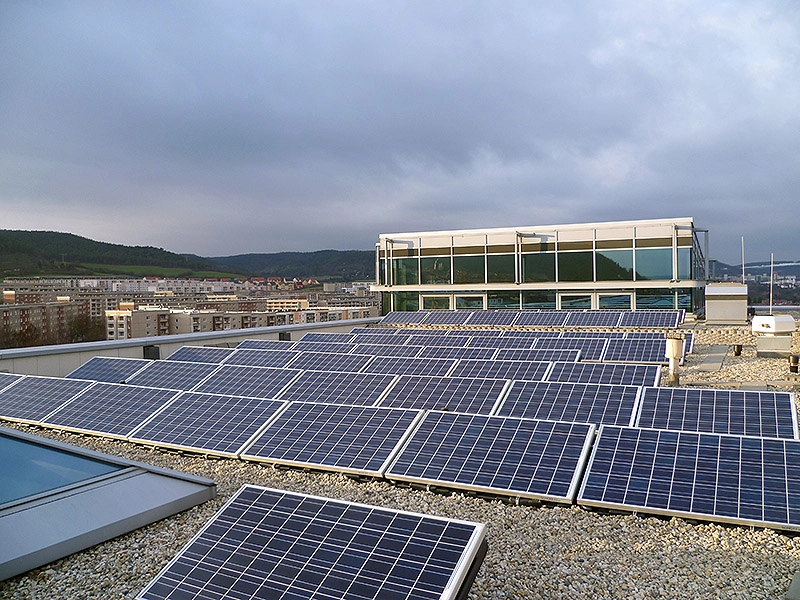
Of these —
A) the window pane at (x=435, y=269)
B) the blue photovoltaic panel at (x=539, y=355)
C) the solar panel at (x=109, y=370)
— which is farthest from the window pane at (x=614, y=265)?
the solar panel at (x=109, y=370)

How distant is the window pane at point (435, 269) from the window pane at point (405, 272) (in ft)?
1.71

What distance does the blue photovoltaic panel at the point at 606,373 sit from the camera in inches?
478

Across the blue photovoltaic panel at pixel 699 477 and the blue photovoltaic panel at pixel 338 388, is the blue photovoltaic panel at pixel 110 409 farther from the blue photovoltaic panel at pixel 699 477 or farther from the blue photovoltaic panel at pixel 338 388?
the blue photovoltaic panel at pixel 699 477

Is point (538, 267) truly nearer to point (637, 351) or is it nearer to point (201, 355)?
point (637, 351)

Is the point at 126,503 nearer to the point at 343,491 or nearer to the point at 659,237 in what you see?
the point at 343,491

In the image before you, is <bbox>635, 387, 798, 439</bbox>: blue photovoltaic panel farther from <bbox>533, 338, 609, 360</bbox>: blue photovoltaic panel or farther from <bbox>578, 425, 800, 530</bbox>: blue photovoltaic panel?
<bbox>533, 338, 609, 360</bbox>: blue photovoltaic panel

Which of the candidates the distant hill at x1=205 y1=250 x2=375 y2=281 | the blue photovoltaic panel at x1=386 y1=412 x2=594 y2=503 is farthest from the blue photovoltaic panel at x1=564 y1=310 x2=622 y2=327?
the distant hill at x1=205 y1=250 x2=375 y2=281

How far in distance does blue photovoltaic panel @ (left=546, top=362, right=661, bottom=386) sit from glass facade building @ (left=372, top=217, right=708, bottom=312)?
20897 millimetres

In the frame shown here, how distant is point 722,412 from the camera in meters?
8.75

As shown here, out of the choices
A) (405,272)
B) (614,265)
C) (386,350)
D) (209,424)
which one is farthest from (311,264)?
(209,424)

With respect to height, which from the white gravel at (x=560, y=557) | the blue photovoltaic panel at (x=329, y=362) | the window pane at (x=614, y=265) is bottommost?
the white gravel at (x=560, y=557)

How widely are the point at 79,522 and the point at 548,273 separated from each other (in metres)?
31.0

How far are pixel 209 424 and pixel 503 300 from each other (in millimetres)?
27420

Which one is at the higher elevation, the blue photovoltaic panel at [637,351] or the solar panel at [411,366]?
the solar panel at [411,366]
